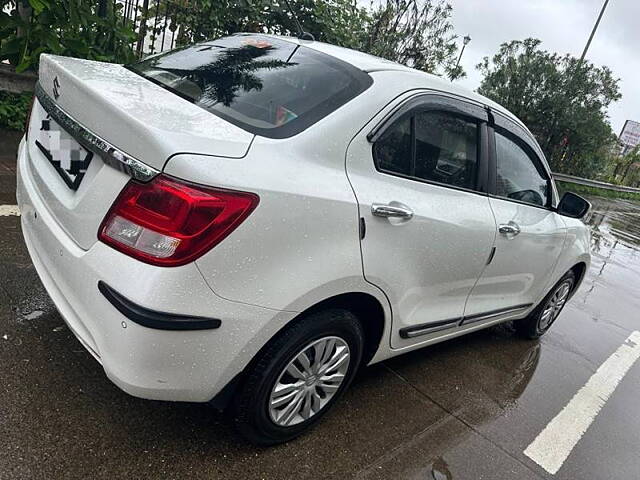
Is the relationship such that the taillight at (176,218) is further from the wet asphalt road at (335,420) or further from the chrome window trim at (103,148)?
the wet asphalt road at (335,420)

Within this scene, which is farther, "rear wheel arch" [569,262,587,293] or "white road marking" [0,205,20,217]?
"rear wheel arch" [569,262,587,293]

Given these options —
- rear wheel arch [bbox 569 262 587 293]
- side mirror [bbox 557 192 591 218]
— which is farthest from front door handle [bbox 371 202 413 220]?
rear wheel arch [bbox 569 262 587 293]

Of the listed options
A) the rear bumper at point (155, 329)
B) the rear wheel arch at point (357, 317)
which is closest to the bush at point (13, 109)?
the rear bumper at point (155, 329)

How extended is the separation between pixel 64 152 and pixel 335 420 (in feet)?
5.69

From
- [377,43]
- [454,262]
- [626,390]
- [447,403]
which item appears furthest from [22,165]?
[377,43]

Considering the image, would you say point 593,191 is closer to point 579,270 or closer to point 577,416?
point 579,270

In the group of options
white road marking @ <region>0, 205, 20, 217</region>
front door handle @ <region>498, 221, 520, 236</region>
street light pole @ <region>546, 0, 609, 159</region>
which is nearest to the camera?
front door handle @ <region>498, 221, 520, 236</region>

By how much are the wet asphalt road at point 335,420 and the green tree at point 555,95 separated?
49.7 ft

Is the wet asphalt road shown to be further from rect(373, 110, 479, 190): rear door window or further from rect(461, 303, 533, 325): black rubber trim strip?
rect(373, 110, 479, 190): rear door window

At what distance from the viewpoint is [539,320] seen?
4.00 meters

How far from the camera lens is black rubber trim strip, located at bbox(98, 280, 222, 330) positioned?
156cm

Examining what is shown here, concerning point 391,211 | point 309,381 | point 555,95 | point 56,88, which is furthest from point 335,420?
point 555,95

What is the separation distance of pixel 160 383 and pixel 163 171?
2.32 feet

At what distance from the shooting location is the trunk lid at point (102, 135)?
5.35 feet
